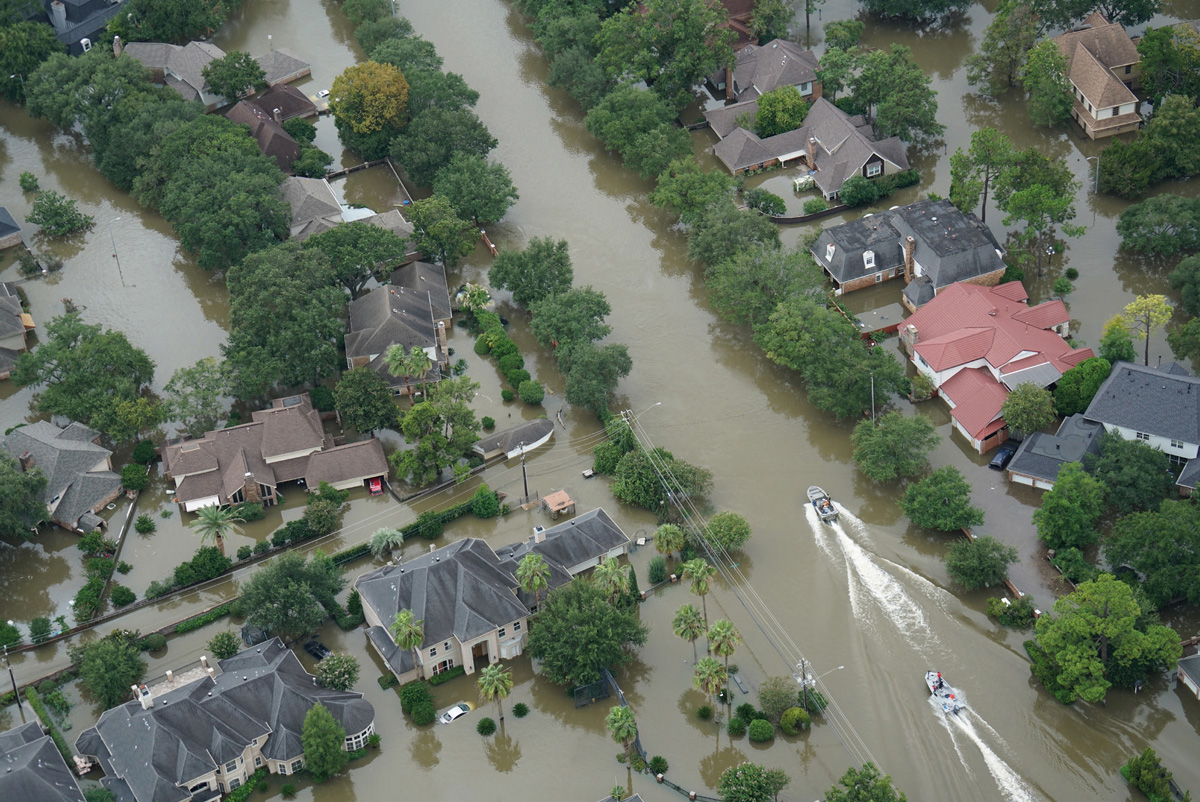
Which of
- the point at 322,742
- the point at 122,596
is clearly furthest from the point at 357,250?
the point at 322,742

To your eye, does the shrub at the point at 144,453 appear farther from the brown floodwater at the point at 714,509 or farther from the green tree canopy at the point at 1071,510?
the green tree canopy at the point at 1071,510

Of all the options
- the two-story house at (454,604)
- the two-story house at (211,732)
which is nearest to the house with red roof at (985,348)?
the two-story house at (454,604)

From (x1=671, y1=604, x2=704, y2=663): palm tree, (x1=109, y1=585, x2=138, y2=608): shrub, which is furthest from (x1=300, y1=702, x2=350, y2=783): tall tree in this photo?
(x1=671, y1=604, x2=704, y2=663): palm tree

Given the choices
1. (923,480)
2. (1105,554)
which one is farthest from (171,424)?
(1105,554)

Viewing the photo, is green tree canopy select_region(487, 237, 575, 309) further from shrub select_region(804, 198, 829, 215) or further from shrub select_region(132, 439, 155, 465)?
shrub select_region(132, 439, 155, 465)

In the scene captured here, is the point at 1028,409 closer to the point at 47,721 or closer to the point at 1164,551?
the point at 1164,551

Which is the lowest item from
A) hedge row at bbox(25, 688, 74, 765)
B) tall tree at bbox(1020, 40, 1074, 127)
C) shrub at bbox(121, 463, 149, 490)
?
hedge row at bbox(25, 688, 74, 765)
